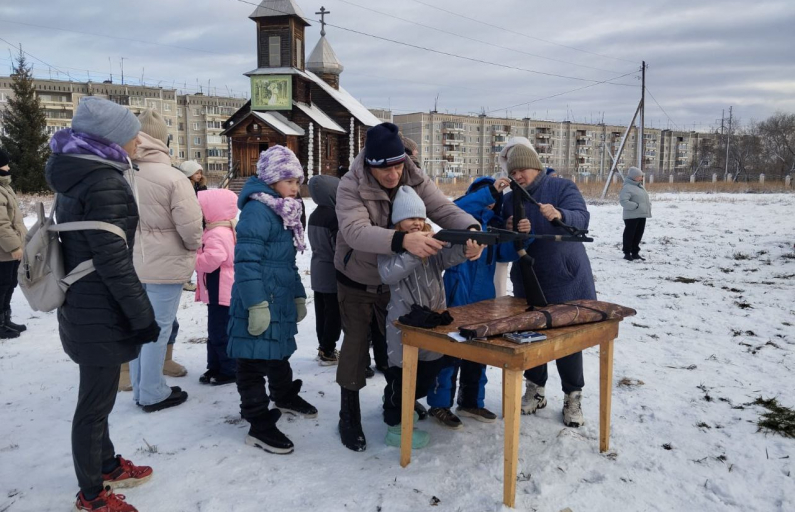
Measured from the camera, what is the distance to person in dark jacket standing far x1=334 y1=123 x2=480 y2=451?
2895mm

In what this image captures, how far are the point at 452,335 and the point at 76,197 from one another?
1.88 meters

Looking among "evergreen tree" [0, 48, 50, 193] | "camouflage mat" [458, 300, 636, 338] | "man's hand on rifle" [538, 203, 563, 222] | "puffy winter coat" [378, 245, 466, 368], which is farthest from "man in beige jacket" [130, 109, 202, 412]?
"evergreen tree" [0, 48, 50, 193]

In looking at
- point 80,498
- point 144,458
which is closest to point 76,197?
point 80,498

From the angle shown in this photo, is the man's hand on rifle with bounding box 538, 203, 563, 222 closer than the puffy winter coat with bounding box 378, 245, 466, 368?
No

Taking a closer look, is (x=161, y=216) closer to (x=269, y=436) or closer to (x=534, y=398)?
(x=269, y=436)

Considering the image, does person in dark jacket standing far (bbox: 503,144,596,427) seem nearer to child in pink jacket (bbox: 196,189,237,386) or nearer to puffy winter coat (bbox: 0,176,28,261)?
child in pink jacket (bbox: 196,189,237,386)

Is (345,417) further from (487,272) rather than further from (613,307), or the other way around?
(613,307)

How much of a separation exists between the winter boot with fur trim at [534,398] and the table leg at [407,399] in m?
1.13

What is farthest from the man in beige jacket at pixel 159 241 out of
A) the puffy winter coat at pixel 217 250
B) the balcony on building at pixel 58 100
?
the balcony on building at pixel 58 100

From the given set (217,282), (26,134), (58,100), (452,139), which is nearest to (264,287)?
(217,282)

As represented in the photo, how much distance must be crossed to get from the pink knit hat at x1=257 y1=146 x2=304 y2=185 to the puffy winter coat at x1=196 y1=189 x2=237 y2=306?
3.73ft

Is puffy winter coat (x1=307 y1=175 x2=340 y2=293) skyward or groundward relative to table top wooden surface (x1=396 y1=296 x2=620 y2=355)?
skyward

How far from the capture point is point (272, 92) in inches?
1179

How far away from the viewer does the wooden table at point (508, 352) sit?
2480mm
